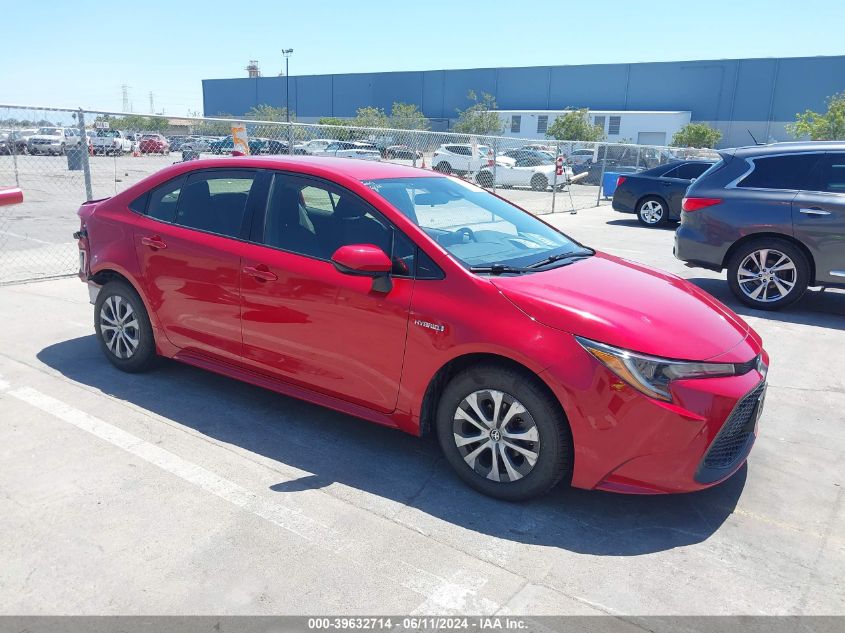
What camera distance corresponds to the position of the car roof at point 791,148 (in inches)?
286

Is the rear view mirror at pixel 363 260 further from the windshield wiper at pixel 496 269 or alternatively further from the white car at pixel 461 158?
the white car at pixel 461 158

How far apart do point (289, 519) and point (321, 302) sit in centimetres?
120

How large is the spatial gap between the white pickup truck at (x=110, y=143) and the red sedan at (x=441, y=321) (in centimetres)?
702

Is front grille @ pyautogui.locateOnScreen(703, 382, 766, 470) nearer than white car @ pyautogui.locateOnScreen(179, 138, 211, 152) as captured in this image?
Yes

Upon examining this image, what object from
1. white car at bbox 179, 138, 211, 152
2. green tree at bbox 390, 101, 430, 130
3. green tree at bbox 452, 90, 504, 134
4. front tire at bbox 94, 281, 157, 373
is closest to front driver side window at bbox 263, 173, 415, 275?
front tire at bbox 94, 281, 157, 373

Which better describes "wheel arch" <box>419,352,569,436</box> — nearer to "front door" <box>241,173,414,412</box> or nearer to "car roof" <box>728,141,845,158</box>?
"front door" <box>241,173,414,412</box>

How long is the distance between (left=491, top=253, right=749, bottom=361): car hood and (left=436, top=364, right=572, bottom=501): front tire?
366 millimetres

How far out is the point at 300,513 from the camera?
3.25 meters

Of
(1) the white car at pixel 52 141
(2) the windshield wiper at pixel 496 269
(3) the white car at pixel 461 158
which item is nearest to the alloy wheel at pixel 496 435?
(2) the windshield wiper at pixel 496 269

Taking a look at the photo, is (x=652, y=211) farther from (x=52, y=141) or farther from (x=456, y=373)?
(x=456, y=373)

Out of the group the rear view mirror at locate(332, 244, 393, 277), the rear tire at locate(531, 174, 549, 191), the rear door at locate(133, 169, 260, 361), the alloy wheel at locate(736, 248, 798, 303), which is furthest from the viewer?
the rear tire at locate(531, 174, 549, 191)

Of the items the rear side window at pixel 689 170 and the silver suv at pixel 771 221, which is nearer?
the silver suv at pixel 771 221

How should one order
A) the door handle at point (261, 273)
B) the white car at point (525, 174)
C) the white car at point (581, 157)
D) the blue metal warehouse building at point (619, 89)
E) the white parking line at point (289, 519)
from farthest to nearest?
the blue metal warehouse building at point (619, 89), the white car at point (581, 157), the white car at point (525, 174), the door handle at point (261, 273), the white parking line at point (289, 519)

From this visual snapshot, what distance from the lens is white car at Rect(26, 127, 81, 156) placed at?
374 inches
